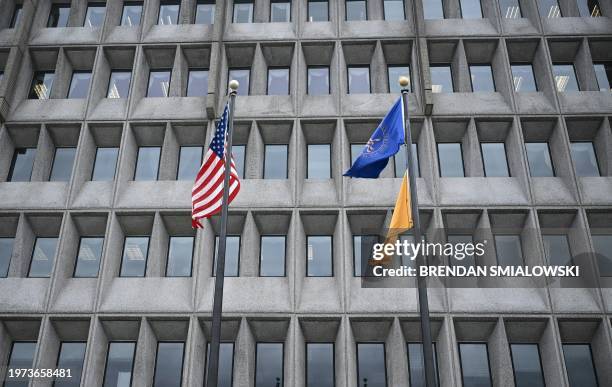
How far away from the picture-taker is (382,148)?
1508 centimetres

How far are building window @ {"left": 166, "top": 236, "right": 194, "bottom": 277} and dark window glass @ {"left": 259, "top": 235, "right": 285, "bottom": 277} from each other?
9.64ft

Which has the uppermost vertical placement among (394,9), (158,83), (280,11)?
(280,11)

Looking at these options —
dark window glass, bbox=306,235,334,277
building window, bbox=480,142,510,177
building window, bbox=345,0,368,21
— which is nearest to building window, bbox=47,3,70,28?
building window, bbox=345,0,368,21

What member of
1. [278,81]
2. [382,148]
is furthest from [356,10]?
[382,148]

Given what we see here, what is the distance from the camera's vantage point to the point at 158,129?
24062 millimetres

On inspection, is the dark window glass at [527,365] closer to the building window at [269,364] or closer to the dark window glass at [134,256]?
the building window at [269,364]

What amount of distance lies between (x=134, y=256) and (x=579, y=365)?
1760cm

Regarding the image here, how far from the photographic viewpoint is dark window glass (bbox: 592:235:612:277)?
21031 millimetres

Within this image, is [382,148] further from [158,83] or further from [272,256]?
[158,83]

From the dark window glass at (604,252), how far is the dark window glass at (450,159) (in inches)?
229

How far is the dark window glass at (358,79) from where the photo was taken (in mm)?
25406

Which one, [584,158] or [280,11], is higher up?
[280,11]

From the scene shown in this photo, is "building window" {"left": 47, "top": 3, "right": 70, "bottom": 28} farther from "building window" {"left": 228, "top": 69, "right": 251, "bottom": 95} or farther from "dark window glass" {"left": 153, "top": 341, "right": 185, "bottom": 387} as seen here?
"dark window glass" {"left": 153, "top": 341, "right": 185, "bottom": 387}

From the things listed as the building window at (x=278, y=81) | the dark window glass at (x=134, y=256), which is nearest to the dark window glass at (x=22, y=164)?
the dark window glass at (x=134, y=256)
